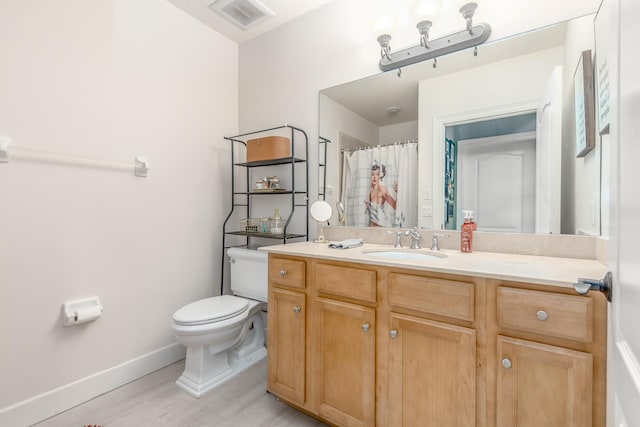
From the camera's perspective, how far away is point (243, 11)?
223 cm

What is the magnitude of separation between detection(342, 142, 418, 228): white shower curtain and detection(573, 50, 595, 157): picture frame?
74 centimetres

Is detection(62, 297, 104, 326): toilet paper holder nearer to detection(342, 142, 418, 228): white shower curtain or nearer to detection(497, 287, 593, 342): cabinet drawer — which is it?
detection(342, 142, 418, 228): white shower curtain

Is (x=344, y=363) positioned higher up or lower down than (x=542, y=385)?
lower down

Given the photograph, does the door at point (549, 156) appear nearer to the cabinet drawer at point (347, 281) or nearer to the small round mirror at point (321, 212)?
the cabinet drawer at point (347, 281)

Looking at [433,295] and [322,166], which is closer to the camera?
[433,295]

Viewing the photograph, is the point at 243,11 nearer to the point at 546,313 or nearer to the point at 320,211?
the point at 320,211

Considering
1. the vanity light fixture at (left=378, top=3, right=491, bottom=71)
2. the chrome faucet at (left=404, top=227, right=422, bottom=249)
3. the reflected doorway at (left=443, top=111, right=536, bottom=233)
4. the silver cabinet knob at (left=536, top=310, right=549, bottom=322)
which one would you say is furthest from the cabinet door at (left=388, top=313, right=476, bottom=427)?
the vanity light fixture at (left=378, top=3, right=491, bottom=71)

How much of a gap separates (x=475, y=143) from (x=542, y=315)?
981 mm

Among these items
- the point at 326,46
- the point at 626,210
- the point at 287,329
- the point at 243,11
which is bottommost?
the point at 287,329

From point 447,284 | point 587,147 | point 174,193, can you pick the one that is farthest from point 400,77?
point 174,193

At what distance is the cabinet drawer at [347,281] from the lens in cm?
133

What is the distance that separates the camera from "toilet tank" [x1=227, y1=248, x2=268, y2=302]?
7.30 ft

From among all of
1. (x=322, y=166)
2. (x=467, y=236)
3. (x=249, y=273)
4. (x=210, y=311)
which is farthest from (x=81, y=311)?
(x=467, y=236)

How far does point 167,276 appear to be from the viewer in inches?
87.0
